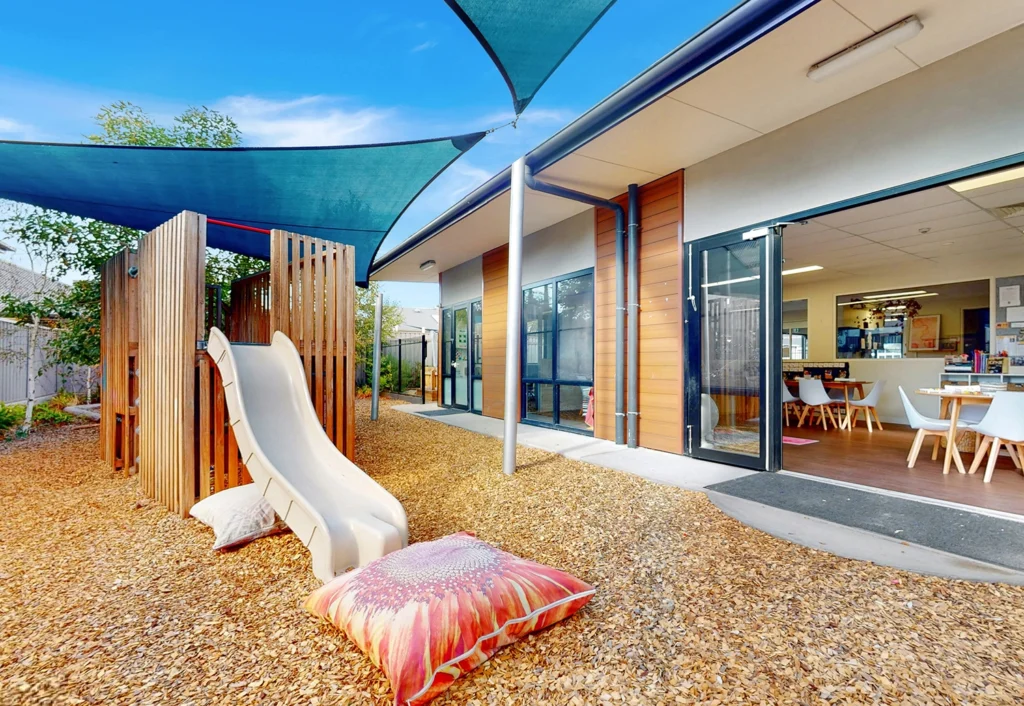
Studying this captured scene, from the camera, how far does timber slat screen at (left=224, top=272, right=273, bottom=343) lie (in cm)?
498

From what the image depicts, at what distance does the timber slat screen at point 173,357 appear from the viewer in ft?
9.80

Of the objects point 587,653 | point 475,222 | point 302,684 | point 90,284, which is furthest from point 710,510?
point 90,284

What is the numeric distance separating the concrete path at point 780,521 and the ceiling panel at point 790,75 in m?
2.82

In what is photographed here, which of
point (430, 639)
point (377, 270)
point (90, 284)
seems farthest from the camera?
point (377, 270)

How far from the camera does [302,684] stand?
1.47 m

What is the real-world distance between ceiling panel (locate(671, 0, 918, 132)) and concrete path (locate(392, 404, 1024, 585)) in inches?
111

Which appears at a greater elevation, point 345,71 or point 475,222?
point 345,71

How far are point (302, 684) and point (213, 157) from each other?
4.26 m

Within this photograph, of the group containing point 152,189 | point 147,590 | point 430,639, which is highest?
point 152,189

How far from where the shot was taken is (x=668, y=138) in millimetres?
3963

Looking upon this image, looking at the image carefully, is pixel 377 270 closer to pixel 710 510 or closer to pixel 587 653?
pixel 710 510

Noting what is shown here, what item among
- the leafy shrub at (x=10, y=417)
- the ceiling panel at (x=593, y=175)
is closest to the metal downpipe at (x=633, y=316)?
the ceiling panel at (x=593, y=175)

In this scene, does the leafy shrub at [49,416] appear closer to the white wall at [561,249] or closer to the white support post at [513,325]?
the white support post at [513,325]

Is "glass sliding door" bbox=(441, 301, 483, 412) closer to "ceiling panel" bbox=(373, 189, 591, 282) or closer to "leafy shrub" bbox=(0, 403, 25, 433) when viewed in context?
"ceiling panel" bbox=(373, 189, 591, 282)
